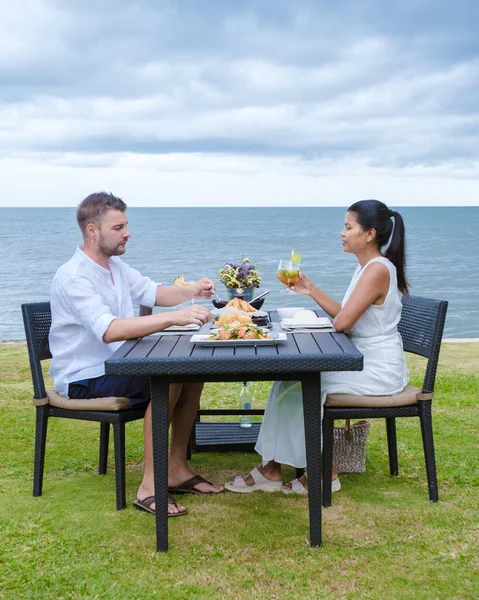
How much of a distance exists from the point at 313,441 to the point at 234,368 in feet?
1.51

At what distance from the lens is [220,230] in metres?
62.1

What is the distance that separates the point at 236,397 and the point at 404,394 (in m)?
2.50

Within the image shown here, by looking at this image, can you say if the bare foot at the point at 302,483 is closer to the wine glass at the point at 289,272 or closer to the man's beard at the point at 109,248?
the wine glass at the point at 289,272

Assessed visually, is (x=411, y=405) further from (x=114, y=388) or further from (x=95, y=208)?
(x=95, y=208)

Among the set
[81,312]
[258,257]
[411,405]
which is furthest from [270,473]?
[258,257]

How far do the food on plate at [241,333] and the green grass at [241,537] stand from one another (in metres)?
0.81

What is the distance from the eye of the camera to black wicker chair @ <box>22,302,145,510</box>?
3.23 meters

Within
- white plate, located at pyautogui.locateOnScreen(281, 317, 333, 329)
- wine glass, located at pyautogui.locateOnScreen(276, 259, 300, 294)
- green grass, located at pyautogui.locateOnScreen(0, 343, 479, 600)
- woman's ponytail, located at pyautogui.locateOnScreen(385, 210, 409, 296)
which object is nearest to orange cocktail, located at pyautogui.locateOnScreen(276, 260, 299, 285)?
wine glass, located at pyautogui.locateOnScreen(276, 259, 300, 294)

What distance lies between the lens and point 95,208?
3387 millimetres

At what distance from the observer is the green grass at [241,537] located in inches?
101

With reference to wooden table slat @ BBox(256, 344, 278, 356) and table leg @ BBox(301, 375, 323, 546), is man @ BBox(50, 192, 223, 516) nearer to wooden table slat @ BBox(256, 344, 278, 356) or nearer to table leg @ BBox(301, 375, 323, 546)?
wooden table slat @ BBox(256, 344, 278, 356)

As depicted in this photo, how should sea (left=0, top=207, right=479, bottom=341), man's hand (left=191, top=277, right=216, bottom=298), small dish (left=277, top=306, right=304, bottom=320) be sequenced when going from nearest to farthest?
small dish (left=277, top=306, right=304, bottom=320), man's hand (left=191, top=277, right=216, bottom=298), sea (left=0, top=207, right=479, bottom=341)

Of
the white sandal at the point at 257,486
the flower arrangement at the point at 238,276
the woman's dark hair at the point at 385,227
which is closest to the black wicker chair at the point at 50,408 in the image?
the white sandal at the point at 257,486

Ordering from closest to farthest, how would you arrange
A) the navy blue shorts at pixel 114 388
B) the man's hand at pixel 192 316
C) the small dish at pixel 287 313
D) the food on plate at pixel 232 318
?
the man's hand at pixel 192 316 < the food on plate at pixel 232 318 < the navy blue shorts at pixel 114 388 < the small dish at pixel 287 313
